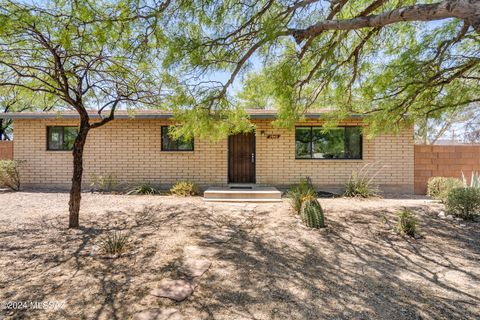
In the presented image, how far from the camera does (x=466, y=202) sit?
558 cm

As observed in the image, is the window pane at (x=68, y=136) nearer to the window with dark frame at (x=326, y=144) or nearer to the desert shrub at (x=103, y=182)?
the desert shrub at (x=103, y=182)

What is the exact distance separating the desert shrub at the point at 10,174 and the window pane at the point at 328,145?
11.1 metres

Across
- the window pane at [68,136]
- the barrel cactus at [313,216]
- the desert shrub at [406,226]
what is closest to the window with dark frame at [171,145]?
the window pane at [68,136]

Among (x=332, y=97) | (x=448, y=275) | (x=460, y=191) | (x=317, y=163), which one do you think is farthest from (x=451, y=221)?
(x=317, y=163)

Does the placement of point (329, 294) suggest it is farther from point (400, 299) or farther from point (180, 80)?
point (180, 80)

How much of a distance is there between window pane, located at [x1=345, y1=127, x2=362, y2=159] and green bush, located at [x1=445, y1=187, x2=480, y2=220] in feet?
12.4

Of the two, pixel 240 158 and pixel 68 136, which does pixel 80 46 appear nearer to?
pixel 240 158

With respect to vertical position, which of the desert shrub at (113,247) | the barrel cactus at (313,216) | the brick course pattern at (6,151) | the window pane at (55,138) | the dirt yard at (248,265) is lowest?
the dirt yard at (248,265)

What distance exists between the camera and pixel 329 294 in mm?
2883

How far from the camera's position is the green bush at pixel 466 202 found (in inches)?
220

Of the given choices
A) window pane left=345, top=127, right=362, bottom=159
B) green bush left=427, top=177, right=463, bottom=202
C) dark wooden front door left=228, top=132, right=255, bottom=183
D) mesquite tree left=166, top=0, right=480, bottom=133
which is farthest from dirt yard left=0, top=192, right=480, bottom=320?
dark wooden front door left=228, top=132, right=255, bottom=183

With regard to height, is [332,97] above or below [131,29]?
below

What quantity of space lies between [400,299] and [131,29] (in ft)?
16.3

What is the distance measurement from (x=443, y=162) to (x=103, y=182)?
1237 cm
